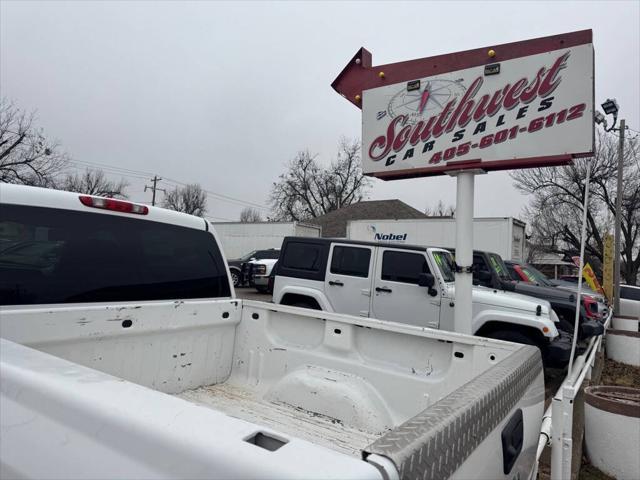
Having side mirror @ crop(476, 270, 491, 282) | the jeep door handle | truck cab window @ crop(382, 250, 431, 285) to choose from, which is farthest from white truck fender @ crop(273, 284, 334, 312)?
side mirror @ crop(476, 270, 491, 282)

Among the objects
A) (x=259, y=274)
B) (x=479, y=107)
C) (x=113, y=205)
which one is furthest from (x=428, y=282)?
(x=259, y=274)

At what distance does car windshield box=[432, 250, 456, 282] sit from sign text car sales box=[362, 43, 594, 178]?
1979 millimetres

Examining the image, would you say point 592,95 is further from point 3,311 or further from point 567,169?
point 567,169

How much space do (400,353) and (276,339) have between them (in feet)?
3.22

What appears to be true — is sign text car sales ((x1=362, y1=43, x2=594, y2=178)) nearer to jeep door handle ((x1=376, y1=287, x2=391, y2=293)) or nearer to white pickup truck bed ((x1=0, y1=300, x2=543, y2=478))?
jeep door handle ((x1=376, y1=287, x2=391, y2=293))

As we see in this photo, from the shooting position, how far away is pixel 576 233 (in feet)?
104

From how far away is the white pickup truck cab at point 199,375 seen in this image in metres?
1.04

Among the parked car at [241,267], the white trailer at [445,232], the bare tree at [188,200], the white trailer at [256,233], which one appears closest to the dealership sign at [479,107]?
the white trailer at [445,232]

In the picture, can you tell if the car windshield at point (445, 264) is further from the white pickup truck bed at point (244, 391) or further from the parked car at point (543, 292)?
the white pickup truck bed at point (244, 391)

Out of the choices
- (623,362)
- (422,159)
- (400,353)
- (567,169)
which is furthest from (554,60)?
(567,169)

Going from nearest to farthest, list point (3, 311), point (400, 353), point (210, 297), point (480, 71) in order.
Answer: point (3, 311)
point (400, 353)
point (210, 297)
point (480, 71)

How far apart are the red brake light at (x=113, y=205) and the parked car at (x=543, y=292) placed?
261 inches

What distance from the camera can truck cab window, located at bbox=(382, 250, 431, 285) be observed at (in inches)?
277

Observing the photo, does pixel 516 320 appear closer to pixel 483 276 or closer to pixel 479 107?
pixel 483 276
